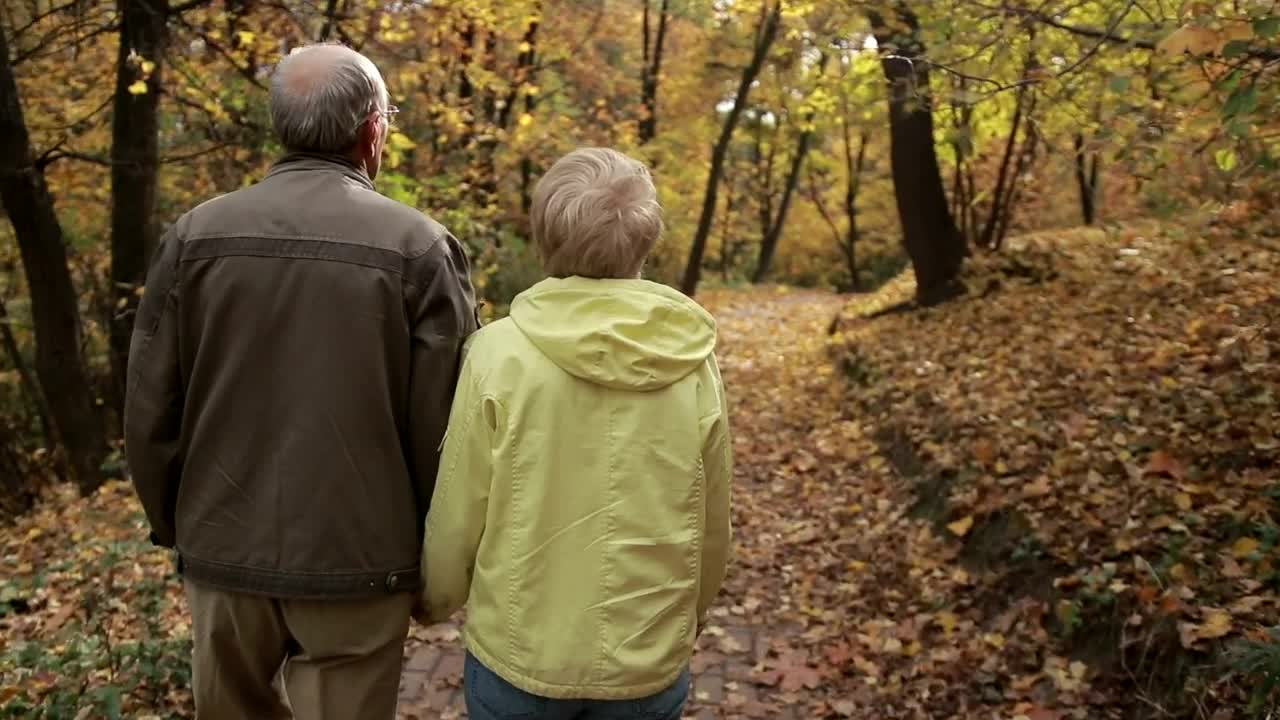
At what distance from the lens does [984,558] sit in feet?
17.1

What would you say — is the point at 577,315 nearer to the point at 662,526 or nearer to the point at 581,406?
the point at 581,406

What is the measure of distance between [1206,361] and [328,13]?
21.7 feet

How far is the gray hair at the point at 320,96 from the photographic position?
7.56ft

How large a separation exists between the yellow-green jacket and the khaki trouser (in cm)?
40

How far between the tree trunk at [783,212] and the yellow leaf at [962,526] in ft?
72.6

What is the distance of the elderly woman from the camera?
207cm

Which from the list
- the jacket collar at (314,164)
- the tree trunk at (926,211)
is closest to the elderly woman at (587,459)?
the jacket collar at (314,164)

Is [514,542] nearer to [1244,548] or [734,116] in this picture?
[1244,548]

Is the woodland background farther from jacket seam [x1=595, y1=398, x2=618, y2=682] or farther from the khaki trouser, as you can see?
jacket seam [x1=595, y1=398, x2=618, y2=682]

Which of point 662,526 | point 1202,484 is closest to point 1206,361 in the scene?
point 1202,484

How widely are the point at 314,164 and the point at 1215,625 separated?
138 inches

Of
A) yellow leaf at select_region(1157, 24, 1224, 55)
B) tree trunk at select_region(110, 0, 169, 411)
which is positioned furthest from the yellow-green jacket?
tree trunk at select_region(110, 0, 169, 411)

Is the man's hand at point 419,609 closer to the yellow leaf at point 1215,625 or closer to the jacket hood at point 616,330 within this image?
the jacket hood at point 616,330

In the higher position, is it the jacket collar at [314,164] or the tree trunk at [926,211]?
the jacket collar at [314,164]
